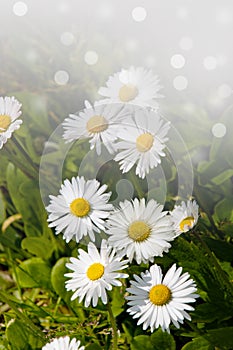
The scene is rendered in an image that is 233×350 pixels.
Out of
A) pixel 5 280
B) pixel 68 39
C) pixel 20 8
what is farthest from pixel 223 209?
pixel 20 8

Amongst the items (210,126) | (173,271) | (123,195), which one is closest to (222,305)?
(173,271)

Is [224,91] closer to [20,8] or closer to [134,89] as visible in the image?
[134,89]

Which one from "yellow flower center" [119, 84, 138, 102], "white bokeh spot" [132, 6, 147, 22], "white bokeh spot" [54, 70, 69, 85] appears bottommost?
"yellow flower center" [119, 84, 138, 102]

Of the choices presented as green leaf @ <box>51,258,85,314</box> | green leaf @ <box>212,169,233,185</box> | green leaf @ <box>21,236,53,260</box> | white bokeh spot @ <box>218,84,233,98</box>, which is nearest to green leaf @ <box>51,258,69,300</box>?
green leaf @ <box>51,258,85,314</box>

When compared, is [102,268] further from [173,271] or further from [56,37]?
[56,37]

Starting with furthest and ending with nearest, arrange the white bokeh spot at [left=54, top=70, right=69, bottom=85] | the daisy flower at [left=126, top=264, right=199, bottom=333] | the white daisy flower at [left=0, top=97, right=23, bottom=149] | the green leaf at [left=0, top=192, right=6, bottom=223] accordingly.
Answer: the white bokeh spot at [left=54, top=70, right=69, bottom=85], the green leaf at [left=0, top=192, right=6, bottom=223], the white daisy flower at [left=0, top=97, right=23, bottom=149], the daisy flower at [left=126, top=264, right=199, bottom=333]

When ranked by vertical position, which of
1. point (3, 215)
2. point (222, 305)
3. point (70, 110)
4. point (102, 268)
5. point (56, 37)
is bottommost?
point (222, 305)

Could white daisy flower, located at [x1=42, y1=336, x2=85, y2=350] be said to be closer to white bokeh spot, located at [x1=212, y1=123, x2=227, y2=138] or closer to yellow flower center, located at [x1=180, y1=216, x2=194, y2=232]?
yellow flower center, located at [x1=180, y1=216, x2=194, y2=232]
